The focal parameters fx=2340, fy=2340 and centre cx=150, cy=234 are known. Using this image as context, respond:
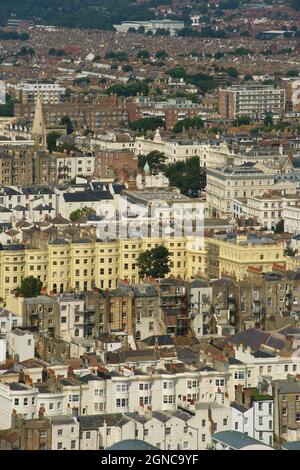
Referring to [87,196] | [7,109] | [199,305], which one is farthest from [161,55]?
[199,305]

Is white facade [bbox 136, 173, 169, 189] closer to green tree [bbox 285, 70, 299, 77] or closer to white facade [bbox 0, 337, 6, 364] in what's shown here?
white facade [bbox 0, 337, 6, 364]

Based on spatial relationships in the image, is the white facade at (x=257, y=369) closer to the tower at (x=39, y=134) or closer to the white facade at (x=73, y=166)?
the white facade at (x=73, y=166)

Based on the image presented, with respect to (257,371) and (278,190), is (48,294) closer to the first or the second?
(257,371)

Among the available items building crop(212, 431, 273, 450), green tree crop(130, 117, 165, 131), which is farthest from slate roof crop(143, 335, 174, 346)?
green tree crop(130, 117, 165, 131)

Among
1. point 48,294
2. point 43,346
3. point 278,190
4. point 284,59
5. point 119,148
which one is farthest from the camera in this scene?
point 284,59

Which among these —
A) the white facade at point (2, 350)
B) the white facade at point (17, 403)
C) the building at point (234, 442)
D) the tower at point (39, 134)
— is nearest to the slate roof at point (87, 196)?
the tower at point (39, 134)

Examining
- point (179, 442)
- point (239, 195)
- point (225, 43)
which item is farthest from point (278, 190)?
point (225, 43)
